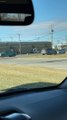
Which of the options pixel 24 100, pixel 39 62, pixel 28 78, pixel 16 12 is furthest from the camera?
pixel 39 62

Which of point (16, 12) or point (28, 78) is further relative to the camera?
point (28, 78)

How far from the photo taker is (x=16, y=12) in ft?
9.85

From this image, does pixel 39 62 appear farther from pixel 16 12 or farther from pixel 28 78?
pixel 16 12

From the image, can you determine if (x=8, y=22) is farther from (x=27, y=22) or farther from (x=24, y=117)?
(x=24, y=117)

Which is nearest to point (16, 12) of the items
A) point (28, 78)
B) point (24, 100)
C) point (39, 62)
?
point (24, 100)

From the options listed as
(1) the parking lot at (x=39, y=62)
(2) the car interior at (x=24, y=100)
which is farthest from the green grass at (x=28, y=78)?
(1) the parking lot at (x=39, y=62)

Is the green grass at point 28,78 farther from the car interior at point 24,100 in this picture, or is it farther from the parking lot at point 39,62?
the parking lot at point 39,62

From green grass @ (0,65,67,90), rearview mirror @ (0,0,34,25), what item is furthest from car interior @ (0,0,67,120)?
green grass @ (0,65,67,90)

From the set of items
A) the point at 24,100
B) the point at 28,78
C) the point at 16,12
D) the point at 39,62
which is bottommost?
the point at 39,62

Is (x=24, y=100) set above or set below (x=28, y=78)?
above

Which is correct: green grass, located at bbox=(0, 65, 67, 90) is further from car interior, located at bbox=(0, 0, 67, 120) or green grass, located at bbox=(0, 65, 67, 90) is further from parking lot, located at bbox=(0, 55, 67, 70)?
parking lot, located at bbox=(0, 55, 67, 70)

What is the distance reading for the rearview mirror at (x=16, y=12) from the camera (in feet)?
9.68

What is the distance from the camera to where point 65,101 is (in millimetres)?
3438

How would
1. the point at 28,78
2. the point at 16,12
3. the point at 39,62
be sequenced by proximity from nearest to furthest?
the point at 16,12, the point at 28,78, the point at 39,62
